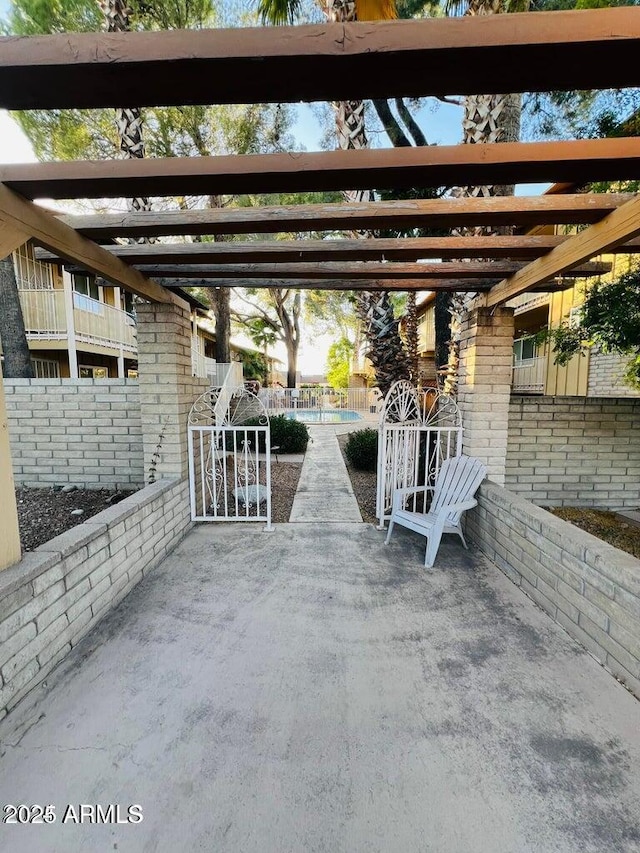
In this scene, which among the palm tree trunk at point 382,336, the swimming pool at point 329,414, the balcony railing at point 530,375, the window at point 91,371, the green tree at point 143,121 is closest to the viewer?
the palm tree trunk at point 382,336

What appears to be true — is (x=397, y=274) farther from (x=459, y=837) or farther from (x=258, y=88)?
(x=459, y=837)

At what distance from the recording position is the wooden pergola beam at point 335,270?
134 inches

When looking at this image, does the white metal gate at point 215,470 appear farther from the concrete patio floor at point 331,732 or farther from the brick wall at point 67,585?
the concrete patio floor at point 331,732

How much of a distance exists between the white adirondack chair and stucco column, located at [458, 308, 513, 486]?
0.27 meters

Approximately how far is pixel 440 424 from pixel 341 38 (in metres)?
4.18

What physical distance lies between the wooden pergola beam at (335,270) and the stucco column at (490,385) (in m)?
0.65

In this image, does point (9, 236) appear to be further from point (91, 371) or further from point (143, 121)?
point (91, 371)

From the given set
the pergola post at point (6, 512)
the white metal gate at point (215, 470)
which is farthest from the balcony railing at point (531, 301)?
the pergola post at point (6, 512)

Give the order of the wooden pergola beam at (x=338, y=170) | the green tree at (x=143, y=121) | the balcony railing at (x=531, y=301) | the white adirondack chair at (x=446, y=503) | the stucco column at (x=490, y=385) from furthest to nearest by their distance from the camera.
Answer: the balcony railing at (x=531, y=301) < the green tree at (x=143, y=121) < the stucco column at (x=490, y=385) < the white adirondack chair at (x=446, y=503) < the wooden pergola beam at (x=338, y=170)

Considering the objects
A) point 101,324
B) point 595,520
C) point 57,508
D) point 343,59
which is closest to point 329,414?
point 101,324

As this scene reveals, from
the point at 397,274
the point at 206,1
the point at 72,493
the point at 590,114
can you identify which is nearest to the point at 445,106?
the point at 590,114

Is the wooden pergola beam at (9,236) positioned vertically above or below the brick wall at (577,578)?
above

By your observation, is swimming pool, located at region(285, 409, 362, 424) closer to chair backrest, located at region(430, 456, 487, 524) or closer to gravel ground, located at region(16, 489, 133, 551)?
gravel ground, located at region(16, 489, 133, 551)

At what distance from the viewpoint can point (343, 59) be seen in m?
1.34
